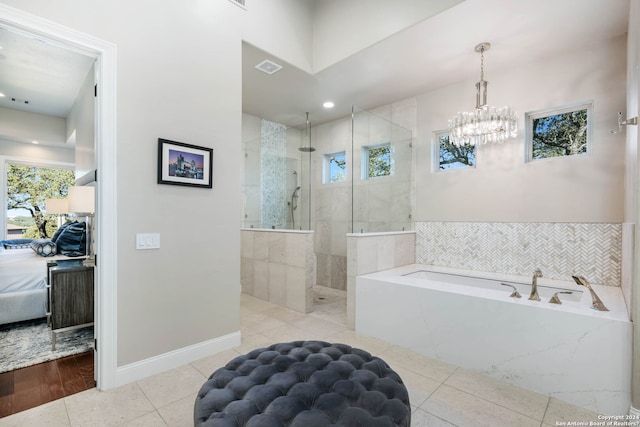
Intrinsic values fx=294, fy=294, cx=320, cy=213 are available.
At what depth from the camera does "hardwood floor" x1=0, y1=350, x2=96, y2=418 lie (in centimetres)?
191

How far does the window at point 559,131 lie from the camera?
3.12 m

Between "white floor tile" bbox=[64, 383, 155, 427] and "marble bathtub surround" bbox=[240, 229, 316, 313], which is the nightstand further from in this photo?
"marble bathtub surround" bbox=[240, 229, 316, 313]

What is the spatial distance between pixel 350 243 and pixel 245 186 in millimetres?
2207

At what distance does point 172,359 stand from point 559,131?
4.46 meters

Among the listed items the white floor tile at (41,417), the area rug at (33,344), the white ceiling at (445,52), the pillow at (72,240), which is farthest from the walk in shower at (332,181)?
the white floor tile at (41,417)

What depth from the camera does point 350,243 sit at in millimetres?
3309

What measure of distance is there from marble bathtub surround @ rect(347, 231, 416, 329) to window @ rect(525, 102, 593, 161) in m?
1.82

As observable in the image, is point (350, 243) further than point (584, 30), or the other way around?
point (350, 243)

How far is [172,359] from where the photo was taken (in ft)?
7.72

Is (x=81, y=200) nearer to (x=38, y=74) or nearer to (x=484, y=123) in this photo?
(x=38, y=74)

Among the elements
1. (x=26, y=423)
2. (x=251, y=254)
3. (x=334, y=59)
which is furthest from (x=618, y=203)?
(x=26, y=423)

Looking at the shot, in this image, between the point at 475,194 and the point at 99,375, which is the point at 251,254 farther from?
the point at 475,194

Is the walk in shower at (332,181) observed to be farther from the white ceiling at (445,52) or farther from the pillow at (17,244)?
the pillow at (17,244)

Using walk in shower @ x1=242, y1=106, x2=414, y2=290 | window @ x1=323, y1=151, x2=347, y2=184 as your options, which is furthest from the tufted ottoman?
window @ x1=323, y1=151, x2=347, y2=184
